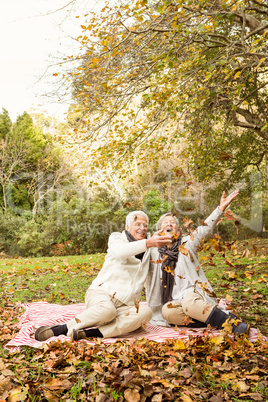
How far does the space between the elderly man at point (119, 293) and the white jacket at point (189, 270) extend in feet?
0.66

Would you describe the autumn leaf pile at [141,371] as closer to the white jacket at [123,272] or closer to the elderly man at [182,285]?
the elderly man at [182,285]

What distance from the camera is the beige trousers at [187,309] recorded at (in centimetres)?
380

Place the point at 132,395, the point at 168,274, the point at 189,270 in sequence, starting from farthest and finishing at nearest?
1. the point at 168,274
2. the point at 189,270
3. the point at 132,395

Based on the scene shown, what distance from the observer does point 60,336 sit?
3.73m

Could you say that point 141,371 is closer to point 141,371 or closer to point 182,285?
point 141,371

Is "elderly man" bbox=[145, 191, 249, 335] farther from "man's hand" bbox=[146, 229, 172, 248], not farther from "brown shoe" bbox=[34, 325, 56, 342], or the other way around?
"brown shoe" bbox=[34, 325, 56, 342]

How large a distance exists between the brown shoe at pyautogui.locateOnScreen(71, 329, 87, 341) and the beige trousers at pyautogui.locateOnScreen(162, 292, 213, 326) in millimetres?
944

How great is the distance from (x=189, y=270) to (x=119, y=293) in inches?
33.5

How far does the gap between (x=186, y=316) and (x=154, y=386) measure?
143 cm

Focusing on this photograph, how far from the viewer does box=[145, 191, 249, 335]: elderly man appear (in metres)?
3.82

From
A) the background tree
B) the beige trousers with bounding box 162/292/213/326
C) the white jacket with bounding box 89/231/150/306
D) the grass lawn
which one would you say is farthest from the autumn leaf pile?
the background tree

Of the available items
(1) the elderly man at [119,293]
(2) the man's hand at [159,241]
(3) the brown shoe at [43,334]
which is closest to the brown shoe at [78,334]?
(1) the elderly man at [119,293]

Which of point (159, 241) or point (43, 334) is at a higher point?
point (159, 241)

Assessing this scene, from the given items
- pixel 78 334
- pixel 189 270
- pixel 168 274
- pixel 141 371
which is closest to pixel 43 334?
pixel 78 334
